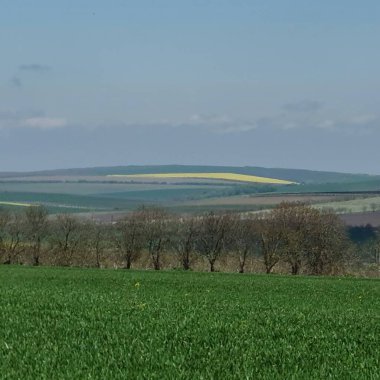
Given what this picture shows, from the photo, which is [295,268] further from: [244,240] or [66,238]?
[66,238]

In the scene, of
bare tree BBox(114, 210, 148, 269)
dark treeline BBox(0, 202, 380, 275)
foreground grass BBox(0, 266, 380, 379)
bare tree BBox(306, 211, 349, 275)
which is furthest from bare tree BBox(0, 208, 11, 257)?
foreground grass BBox(0, 266, 380, 379)

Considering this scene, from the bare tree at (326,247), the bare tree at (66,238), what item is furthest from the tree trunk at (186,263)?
the bare tree at (326,247)

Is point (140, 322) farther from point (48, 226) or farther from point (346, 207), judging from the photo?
point (346, 207)

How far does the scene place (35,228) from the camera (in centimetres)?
9094

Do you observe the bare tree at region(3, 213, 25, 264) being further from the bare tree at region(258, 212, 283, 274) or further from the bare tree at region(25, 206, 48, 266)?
the bare tree at region(258, 212, 283, 274)

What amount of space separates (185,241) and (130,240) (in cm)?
709

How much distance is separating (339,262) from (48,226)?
123 ft

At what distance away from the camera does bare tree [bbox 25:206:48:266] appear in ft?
289

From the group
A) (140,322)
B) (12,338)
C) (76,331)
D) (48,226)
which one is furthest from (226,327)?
(48,226)

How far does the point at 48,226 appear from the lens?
9156 centimetres

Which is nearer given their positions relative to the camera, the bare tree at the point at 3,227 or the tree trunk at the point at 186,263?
the tree trunk at the point at 186,263

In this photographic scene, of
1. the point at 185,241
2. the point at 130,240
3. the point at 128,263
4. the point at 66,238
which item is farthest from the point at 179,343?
the point at 66,238

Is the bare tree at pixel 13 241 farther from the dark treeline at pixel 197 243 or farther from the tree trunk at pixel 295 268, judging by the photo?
the tree trunk at pixel 295 268

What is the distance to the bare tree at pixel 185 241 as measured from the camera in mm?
88000
